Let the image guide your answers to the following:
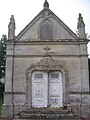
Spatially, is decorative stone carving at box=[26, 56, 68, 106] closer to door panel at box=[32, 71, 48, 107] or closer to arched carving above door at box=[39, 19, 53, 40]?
door panel at box=[32, 71, 48, 107]

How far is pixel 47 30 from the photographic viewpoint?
19.3 metres

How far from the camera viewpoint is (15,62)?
60.6 ft

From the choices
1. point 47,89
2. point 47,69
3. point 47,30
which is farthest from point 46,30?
point 47,89

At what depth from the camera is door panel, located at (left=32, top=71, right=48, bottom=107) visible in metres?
18.0

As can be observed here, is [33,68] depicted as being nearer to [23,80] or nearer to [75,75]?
[23,80]

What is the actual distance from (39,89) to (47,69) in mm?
1644

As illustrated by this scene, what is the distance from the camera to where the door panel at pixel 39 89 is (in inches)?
708

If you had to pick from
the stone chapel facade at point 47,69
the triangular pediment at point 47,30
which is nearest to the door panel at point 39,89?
the stone chapel facade at point 47,69

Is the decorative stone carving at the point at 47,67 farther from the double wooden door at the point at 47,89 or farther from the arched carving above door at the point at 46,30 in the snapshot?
the arched carving above door at the point at 46,30

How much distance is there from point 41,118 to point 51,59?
538 cm

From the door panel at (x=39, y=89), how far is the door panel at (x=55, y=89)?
15.6 inches

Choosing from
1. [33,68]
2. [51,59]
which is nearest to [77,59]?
[51,59]

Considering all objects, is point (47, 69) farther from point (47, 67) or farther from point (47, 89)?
point (47, 89)

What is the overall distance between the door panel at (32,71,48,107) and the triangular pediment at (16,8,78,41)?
2946 mm
